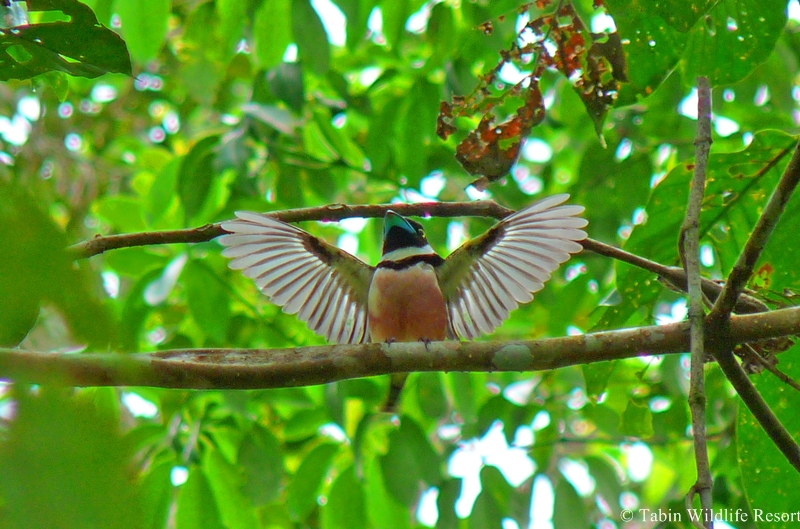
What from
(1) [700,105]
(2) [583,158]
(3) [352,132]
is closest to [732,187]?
(1) [700,105]

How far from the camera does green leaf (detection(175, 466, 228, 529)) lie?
10.1ft

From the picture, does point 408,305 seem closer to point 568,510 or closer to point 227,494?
point 227,494

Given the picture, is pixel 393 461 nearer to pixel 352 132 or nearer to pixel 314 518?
pixel 314 518

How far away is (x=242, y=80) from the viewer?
6.11 metres

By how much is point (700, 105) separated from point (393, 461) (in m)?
1.86

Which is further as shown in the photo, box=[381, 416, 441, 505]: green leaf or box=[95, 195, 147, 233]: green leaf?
box=[95, 195, 147, 233]: green leaf

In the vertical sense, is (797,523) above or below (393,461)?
above

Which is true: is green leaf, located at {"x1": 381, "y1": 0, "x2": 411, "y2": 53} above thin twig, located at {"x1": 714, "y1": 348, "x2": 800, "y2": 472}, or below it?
above

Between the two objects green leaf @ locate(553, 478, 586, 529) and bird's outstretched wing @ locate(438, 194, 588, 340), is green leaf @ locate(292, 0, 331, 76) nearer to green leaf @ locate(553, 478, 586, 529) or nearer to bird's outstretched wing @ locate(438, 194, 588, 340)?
bird's outstretched wing @ locate(438, 194, 588, 340)

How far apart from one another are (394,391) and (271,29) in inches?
66.5

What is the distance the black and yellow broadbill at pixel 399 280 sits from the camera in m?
3.11

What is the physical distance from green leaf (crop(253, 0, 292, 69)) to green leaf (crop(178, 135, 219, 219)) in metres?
0.51

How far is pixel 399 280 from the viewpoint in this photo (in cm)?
332

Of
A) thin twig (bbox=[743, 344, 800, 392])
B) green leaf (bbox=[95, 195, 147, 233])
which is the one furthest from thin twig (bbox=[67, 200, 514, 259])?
green leaf (bbox=[95, 195, 147, 233])
